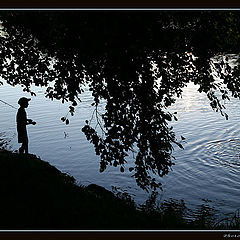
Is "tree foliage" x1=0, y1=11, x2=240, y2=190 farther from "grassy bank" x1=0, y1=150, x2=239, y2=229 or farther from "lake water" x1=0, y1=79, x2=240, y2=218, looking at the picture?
"lake water" x1=0, y1=79, x2=240, y2=218

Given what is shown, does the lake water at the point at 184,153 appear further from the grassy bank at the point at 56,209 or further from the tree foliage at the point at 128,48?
the tree foliage at the point at 128,48

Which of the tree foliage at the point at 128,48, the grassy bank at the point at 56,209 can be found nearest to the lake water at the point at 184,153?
the grassy bank at the point at 56,209

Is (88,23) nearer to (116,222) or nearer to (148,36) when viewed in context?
(148,36)

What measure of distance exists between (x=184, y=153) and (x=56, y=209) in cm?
1273

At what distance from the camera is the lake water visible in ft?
49.0

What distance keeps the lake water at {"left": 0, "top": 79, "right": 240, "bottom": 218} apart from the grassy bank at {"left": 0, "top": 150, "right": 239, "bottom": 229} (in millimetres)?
5209

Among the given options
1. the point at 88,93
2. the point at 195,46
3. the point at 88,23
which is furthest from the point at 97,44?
the point at 88,93

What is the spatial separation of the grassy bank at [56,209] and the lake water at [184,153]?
5.21 metres

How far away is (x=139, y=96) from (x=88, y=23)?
2361 millimetres

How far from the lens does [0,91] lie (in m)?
43.9

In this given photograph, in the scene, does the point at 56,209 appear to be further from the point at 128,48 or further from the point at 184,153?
the point at 184,153

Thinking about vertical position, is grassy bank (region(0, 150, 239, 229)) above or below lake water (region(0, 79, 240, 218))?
below

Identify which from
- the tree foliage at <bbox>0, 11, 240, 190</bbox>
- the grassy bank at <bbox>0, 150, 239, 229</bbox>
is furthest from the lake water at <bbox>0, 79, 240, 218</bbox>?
the tree foliage at <bbox>0, 11, 240, 190</bbox>

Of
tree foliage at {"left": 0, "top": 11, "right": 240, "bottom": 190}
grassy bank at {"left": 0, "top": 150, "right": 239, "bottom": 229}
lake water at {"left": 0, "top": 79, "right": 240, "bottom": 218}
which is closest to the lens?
tree foliage at {"left": 0, "top": 11, "right": 240, "bottom": 190}
